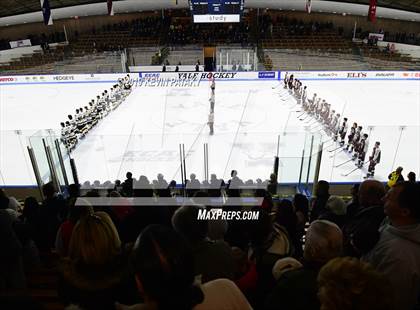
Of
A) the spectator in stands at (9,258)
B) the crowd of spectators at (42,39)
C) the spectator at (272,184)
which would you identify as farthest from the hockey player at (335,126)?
the crowd of spectators at (42,39)

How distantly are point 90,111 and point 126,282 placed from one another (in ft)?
35.5

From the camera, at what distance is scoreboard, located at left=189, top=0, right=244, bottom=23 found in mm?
17469

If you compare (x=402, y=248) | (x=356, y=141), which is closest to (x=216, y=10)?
(x=356, y=141)

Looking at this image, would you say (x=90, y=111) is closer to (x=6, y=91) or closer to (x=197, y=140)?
(x=197, y=140)

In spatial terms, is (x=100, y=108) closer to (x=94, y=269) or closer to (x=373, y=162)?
(x=373, y=162)

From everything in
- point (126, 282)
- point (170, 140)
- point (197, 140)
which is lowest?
point (197, 140)

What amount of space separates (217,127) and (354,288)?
9878 millimetres

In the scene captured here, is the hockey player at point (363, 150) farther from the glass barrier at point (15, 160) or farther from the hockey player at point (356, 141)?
the glass barrier at point (15, 160)

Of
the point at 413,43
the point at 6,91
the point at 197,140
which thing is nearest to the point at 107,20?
the point at 6,91

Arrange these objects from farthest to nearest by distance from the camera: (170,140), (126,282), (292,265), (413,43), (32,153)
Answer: (413,43), (170,140), (32,153), (292,265), (126,282)

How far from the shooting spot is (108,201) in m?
3.80

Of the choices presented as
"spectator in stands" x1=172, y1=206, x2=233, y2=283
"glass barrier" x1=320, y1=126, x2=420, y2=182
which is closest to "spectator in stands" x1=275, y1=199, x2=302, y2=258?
"spectator in stands" x1=172, y1=206, x2=233, y2=283

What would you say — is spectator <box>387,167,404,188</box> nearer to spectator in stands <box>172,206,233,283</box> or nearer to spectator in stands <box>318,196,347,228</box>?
spectator in stands <box>318,196,347,228</box>

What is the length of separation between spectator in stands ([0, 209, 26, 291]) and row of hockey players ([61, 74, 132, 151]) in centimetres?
437
